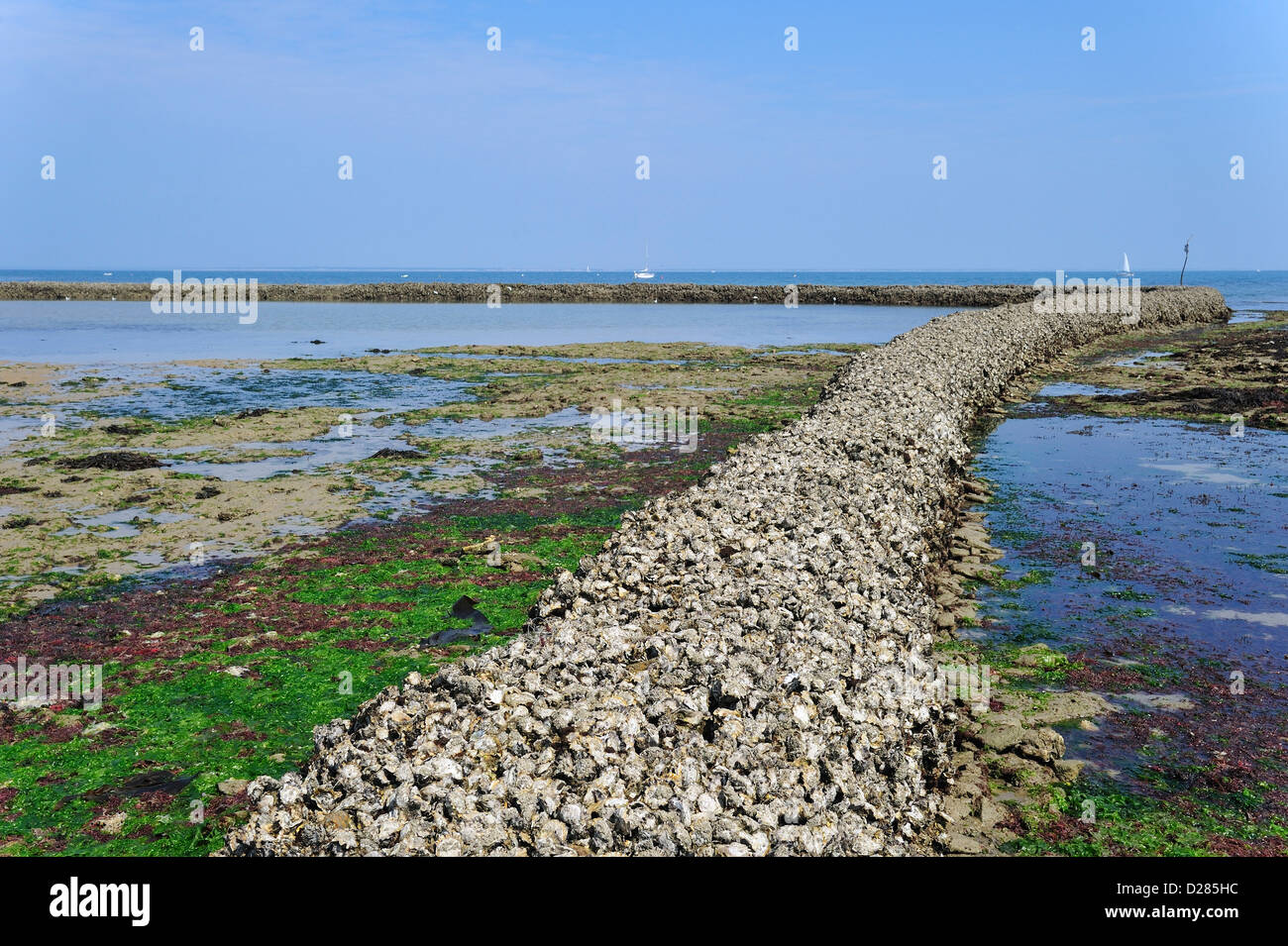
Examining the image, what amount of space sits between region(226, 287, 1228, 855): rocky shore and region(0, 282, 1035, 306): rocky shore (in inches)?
3079

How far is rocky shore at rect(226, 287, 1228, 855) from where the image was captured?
4863 millimetres

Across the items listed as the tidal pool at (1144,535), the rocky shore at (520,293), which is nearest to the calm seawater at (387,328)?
the rocky shore at (520,293)

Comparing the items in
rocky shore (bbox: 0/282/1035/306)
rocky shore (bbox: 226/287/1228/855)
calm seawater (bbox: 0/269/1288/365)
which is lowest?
rocky shore (bbox: 226/287/1228/855)

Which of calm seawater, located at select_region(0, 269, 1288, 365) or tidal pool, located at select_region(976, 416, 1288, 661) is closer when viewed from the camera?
tidal pool, located at select_region(976, 416, 1288, 661)

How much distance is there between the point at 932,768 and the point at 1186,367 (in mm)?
30998

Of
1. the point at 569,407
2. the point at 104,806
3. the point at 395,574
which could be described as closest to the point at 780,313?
the point at 569,407

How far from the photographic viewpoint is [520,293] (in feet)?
299

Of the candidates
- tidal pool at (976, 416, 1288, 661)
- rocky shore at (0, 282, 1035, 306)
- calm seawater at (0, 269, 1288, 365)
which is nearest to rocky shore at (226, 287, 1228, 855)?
tidal pool at (976, 416, 1288, 661)

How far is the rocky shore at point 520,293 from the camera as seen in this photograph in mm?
86938

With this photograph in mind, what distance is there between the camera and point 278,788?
5.16m

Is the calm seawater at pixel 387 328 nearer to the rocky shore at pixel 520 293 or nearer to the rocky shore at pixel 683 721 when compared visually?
the rocky shore at pixel 520 293

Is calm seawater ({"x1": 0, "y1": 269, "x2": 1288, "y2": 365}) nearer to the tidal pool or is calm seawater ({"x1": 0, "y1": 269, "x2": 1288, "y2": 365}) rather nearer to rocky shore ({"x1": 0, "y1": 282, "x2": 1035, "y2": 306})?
rocky shore ({"x1": 0, "y1": 282, "x2": 1035, "y2": 306})

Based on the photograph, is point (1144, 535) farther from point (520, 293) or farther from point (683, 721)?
point (520, 293)
